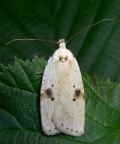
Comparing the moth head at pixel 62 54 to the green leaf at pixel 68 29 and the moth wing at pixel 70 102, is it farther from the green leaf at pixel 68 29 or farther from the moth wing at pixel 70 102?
the green leaf at pixel 68 29

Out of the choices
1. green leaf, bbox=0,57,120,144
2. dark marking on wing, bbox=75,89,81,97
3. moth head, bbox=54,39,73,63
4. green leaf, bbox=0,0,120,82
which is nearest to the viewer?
green leaf, bbox=0,57,120,144

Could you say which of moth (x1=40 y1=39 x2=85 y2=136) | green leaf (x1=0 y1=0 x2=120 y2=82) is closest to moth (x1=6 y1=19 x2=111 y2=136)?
moth (x1=40 y1=39 x2=85 y2=136)

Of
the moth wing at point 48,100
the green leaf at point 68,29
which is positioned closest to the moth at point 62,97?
the moth wing at point 48,100

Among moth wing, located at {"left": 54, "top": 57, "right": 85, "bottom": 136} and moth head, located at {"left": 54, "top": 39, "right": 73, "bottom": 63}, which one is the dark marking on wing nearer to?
moth wing, located at {"left": 54, "top": 57, "right": 85, "bottom": 136}

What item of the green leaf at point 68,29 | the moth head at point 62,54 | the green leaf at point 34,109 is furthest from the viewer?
the green leaf at point 68,29

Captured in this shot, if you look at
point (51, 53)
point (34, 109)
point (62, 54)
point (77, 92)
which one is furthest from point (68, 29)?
point (34, 109)

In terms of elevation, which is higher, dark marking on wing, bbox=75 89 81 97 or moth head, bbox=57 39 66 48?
moth head, bbox=57 39 66 48

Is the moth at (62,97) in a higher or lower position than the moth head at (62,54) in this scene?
lower

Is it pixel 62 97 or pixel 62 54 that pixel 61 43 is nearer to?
pixel 62 54
